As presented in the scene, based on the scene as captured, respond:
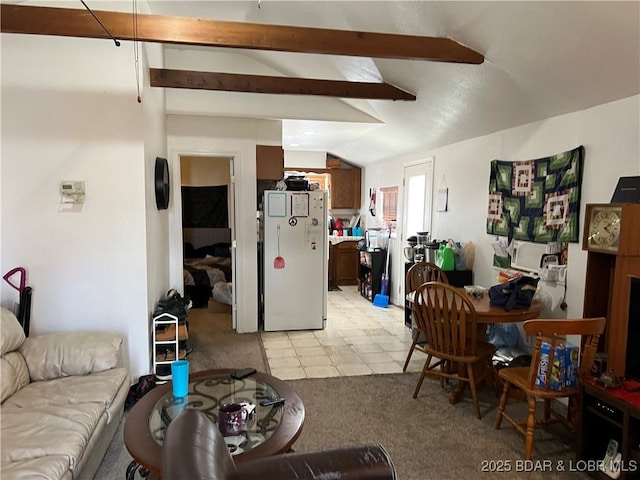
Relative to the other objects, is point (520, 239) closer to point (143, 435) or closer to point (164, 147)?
point (143, 435)

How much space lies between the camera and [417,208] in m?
5.71

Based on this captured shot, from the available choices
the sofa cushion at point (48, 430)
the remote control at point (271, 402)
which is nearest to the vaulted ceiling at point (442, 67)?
the remote control at point (271, 402)

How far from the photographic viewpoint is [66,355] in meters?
2.59

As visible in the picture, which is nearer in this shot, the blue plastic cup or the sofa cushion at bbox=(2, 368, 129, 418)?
the blue plastic cup

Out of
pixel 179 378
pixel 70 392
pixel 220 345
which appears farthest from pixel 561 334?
pixel 220 345

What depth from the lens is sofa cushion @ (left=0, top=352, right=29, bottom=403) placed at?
2.26 meters

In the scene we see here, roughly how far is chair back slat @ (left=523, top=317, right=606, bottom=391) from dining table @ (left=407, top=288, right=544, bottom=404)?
472 mm

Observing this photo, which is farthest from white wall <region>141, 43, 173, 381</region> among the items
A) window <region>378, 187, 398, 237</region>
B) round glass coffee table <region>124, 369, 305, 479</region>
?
window <region>378, 187, 398, 237</region>

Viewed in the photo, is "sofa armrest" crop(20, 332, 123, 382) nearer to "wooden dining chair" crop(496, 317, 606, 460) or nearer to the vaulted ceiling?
the vaulted ceiling

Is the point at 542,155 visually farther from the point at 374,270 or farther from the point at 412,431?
the point at 374,270

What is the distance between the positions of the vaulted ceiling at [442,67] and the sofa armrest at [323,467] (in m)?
2.38

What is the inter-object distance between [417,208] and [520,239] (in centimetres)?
213

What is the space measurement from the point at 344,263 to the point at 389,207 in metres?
1.55

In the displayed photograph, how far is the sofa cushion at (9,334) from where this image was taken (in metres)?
2.38
